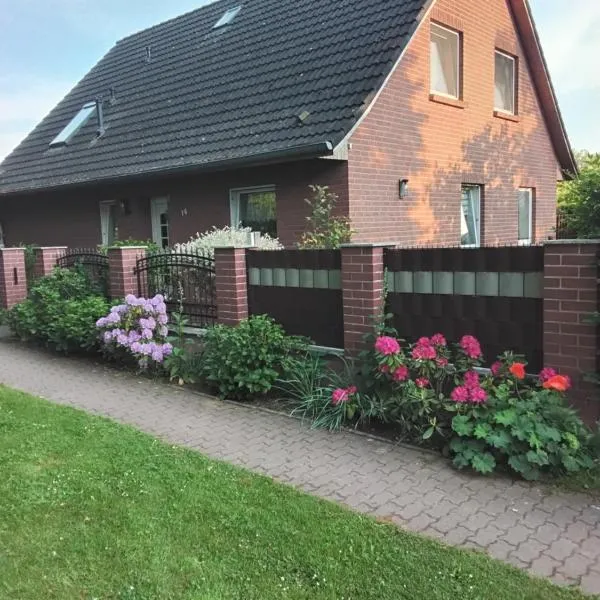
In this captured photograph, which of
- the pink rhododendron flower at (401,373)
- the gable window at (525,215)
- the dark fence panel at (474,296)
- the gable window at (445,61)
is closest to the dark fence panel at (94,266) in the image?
the dark fence panel at (474,296)

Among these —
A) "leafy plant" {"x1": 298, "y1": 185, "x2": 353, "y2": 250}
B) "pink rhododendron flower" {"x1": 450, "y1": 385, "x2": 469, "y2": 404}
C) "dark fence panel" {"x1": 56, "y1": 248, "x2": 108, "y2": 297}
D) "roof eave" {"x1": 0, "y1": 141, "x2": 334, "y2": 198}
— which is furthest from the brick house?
"pink rhododendron flower" {"x1": 450, "y1": 385, "x2": 469, "y2": 404}

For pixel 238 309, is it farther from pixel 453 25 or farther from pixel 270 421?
pixel 453 25

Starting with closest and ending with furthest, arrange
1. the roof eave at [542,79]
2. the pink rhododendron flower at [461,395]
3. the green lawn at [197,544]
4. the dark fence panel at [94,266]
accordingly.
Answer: the green lawn at [197,544], the pink rhododendron flower at [461,395], the dark fence panel at [94,266], the roof eave at [542,79]

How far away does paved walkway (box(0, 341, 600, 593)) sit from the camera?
11.0ft

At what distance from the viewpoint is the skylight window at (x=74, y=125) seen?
577 inches

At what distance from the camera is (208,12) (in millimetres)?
15500

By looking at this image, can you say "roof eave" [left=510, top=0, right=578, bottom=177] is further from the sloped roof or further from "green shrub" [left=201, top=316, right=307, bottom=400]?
"green shrub" [left=201, top=316, right=307, bottom=400]

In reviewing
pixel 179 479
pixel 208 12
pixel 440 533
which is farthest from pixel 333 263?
pixel 208 12

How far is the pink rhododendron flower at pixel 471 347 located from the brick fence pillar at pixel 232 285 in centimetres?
292

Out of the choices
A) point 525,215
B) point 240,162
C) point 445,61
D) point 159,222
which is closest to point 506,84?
point 445,61

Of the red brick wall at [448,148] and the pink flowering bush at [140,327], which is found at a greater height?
the red brick wall at [448,148]

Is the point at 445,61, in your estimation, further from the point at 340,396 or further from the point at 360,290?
the point at 340,396

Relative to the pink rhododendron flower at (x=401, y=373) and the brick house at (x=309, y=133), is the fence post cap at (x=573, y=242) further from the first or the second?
the brick house at (x=309, y=133)

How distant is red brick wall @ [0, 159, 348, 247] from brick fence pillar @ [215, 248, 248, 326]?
265 centimetres
